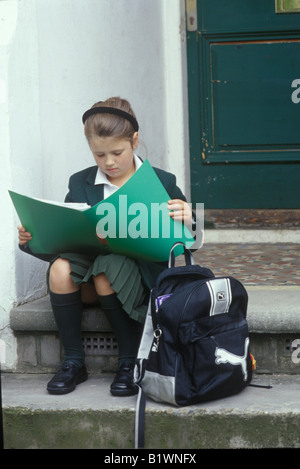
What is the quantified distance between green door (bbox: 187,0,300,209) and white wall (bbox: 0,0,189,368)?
357 millimetres

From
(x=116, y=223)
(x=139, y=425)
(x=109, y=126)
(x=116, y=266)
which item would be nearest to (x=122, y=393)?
(x=139, y=425)

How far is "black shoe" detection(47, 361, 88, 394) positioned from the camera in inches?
93.1

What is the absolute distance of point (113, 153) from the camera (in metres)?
2.41

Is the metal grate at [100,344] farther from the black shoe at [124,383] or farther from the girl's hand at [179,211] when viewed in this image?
the girl's hand at [179,211]

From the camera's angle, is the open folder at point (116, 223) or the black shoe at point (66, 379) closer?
the open folder at point (116, 223)

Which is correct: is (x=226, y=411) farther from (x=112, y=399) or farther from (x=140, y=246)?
(x=140, y=246)

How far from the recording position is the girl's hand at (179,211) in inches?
91.4

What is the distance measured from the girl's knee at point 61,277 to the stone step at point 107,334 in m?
0.18

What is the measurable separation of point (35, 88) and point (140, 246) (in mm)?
801

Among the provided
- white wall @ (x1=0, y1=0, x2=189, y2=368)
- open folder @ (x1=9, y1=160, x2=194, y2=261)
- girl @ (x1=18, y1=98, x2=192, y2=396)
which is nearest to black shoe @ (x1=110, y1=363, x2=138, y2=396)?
girl @ (x1=18, y1=98, x2=192, y2=396)

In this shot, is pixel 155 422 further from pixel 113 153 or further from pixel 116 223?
pixel 113 153

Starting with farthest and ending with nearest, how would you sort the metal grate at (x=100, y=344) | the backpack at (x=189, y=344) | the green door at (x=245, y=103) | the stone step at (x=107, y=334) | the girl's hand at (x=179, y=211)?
the green door at (x=245, y=103), the metal grate at (x=100, y=344), the stone step at (x=107, y=334), the girl's hand at (x=179, y=211), the backpack at (x=189, y=344)

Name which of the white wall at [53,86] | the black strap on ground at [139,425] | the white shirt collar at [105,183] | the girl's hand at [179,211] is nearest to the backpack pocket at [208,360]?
the black strap on ground at [139,425]
